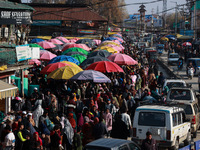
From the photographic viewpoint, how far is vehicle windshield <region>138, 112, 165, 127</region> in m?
12.6

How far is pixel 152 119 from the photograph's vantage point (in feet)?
42.0

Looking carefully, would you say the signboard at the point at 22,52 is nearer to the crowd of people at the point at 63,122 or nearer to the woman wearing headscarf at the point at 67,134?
the crowd of people at the point at 63,122

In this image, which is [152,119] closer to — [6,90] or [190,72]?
[6,90]

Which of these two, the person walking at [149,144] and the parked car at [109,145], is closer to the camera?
the parked car at [109,145]

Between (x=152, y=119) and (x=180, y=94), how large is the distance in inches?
224

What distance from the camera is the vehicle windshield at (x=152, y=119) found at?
1265cm

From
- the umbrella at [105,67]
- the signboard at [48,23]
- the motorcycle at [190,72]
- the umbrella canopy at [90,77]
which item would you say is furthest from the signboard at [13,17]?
the signboard at [48,23]

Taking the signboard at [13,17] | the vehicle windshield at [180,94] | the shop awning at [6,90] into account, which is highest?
the signboard at [13,17]

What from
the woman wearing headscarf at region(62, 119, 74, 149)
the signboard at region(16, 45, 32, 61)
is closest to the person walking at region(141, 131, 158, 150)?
the woman wearing headscarf at region(62, 119, 74, 149)

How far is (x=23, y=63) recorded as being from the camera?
18.4m

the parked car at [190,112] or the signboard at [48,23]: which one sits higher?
the signboard at [48,23]

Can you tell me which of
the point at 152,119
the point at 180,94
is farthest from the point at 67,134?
the point at 180,94

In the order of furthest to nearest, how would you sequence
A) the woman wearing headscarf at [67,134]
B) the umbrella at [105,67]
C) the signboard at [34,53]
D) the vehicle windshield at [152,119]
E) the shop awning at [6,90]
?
the umbrella at [105,67] < the signboard at [34,53] < the shop awning at [6,90] < the vehicle windshield at [152,119] < the woman wearing headscarf at [67,134]

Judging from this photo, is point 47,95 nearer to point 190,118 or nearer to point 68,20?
point 190,118
